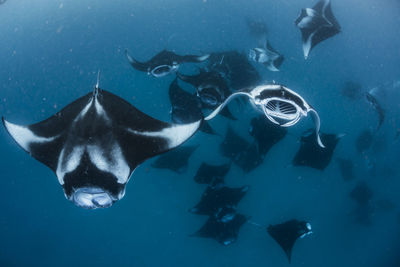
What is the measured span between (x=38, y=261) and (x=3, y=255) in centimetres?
189

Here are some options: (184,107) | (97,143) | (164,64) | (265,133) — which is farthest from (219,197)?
(97,143)

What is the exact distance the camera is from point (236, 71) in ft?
A: 19.0

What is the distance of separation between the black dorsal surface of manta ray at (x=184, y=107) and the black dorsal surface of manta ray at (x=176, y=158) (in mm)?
1187

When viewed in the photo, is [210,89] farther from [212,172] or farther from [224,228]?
[224,228]

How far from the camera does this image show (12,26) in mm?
16531

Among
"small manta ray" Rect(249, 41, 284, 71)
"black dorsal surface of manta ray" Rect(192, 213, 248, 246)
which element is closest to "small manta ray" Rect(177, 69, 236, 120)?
"small manta ray" Rect(249, 41, 284, 71)

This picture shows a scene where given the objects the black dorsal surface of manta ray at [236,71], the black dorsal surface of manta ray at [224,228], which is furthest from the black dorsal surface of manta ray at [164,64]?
the black dorsal surface of manta ray at [224,228]

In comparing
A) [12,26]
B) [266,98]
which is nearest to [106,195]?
[266,98]

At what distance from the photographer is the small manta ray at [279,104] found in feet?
9.95

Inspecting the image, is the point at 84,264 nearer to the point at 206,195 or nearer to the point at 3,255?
the point at 3,255

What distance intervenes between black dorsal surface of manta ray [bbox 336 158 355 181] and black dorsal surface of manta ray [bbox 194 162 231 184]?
6378 mm

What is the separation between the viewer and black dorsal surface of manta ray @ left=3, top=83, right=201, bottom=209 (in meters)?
2.40

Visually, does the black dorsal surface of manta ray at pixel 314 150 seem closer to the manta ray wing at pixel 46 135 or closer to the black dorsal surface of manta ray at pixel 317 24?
the black dorsal surface of manta ray at pixel 317 24

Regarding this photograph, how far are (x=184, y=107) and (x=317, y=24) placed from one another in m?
3.89
